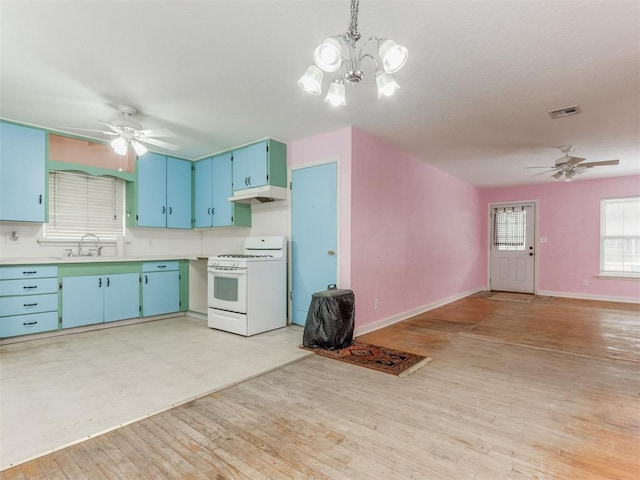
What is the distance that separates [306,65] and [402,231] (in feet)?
9.66

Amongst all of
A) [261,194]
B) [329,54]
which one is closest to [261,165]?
[261,194]

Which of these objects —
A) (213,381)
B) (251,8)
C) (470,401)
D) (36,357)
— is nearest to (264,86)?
(251,8)

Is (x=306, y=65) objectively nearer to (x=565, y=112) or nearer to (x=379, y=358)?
(x=379, y=358)

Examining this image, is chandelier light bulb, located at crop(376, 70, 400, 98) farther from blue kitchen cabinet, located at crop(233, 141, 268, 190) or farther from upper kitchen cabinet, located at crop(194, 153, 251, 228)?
upper kitchen cabinet, located at crop(194, 153, 251, 228)

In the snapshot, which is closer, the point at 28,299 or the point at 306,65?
the point at 306,65

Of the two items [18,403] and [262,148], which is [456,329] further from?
[18,403]

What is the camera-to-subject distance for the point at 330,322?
11.1 feet

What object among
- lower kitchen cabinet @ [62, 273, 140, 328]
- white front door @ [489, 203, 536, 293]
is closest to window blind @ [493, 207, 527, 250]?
white front door @ [489, 203, 536, 293]

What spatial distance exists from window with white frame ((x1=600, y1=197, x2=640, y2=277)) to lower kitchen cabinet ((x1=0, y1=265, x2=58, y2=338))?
9282 millimetres

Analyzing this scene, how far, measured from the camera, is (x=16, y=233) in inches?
154

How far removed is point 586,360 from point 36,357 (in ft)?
17.2

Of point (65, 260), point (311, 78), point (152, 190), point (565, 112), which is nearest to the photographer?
point (311, 78)

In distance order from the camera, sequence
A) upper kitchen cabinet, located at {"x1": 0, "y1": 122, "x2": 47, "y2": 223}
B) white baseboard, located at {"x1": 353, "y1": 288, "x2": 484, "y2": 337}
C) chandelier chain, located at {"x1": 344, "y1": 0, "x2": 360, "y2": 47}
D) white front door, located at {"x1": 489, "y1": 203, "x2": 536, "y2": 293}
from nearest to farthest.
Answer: chandelier chain, located at {"x1": 344, "y1": 0, "x2": 360, "y2": 47} → upper kitchen cabinet, located at {"x1": 0, "y1": 122, "x2": 47, "y2": 223} → white baseboard, located at {"x1": 353, "y1": 288, "x2": 484, "y2": 337} → white front door, located at {"x1": 489, "y1": 203, "x2": 536, "y2": 293}

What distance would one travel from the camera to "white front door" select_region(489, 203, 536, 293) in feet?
24.6
